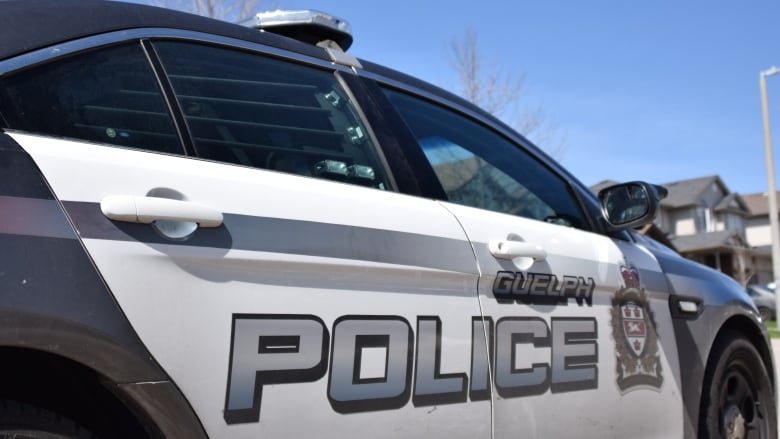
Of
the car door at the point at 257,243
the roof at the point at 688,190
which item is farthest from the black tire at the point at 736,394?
the roof at the point at 688,190

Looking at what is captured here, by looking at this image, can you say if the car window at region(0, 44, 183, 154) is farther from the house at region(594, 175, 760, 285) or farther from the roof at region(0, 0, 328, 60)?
the house at region(594, 175, 760, 285)

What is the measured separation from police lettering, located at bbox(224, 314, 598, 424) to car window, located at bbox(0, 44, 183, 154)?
536mm

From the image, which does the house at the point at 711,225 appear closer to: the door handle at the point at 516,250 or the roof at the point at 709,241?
the roof at the point at 709,241

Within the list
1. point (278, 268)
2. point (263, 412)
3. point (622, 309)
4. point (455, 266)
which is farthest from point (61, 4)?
point (622, 309)

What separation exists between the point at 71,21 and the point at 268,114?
600mm

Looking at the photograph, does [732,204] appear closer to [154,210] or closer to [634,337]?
[634,337]

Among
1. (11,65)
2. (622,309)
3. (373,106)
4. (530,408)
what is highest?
(373,106)

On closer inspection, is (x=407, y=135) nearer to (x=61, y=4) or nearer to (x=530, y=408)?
(x=530, y=408)

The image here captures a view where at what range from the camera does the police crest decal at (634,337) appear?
109 inches

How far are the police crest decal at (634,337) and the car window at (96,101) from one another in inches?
70.9

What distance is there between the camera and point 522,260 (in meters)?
2.46

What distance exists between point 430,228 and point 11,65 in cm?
118

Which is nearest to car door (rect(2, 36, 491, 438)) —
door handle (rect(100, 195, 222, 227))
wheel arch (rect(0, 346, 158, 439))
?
door handle (rect(100, 195, 222, 227))

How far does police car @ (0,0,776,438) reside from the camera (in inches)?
57.6
